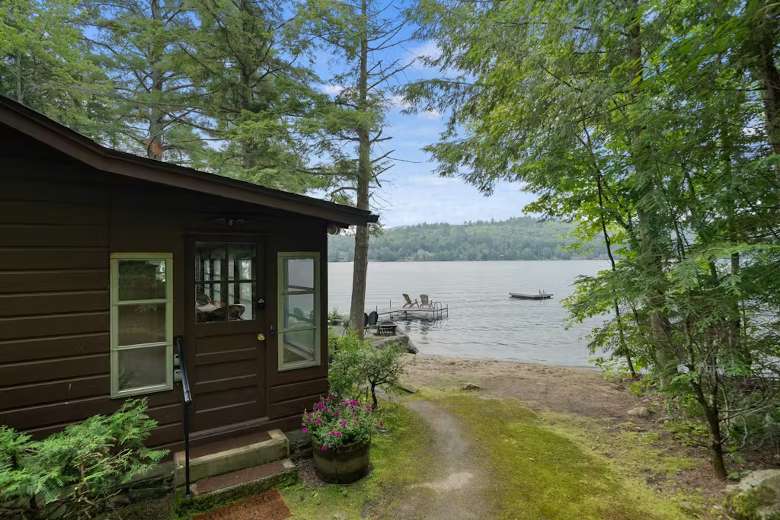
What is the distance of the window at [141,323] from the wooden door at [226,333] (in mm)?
214

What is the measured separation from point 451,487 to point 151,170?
3.90m

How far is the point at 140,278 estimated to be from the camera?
3.30 metres

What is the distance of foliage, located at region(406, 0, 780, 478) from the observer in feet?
9.77

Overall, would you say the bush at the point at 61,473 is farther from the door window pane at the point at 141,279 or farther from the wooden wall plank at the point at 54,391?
the door window pane at the point at 141,279

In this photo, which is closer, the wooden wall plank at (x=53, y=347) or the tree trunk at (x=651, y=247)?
the wooden wall plank at (x=53, y=347)

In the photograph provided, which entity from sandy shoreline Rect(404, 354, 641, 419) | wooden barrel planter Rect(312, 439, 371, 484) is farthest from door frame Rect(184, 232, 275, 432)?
sandy shoreline Rect(404, 354, 641, 419)

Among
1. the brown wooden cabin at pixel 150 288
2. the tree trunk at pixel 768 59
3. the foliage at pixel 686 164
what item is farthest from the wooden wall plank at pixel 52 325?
the tree trunk at pixel 768 59

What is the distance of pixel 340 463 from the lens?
3.42 metres

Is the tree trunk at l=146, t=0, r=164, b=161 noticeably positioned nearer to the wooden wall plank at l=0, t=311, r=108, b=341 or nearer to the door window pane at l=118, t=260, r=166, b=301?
the door window pane at l=118, t=260, r=166, b=301

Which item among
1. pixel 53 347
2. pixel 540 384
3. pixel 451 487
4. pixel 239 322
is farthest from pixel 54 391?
pixel 540 384

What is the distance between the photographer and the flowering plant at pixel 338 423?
345 cm

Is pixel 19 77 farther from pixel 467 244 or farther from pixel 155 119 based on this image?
pixel 467 244

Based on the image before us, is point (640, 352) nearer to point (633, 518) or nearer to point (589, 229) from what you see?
point (633, 518)

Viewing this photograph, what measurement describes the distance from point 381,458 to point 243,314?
2.18 metres
